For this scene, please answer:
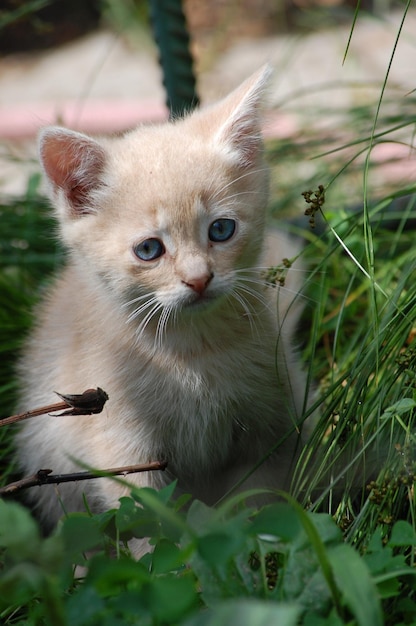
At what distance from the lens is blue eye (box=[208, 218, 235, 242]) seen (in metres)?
1.65

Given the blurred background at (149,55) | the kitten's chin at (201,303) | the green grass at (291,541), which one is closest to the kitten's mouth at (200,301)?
the kitten's chin at (201,303)

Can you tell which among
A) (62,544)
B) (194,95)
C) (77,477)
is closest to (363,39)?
(194,95)

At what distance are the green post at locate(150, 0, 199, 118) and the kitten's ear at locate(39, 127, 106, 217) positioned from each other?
1021 mm

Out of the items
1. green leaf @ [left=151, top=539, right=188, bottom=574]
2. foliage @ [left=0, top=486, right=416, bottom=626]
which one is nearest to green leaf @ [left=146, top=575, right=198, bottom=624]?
foliage @ [left=0, top=486, right=416, bottom=626]

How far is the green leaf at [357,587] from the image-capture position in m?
1.01

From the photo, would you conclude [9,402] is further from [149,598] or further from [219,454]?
[149,598]

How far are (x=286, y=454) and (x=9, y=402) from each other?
35.7 inches

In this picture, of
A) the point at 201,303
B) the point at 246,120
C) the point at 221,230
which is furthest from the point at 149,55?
the point at 201,303

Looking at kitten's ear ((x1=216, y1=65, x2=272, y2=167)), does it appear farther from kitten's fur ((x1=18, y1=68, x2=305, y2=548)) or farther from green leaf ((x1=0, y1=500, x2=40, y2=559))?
green leaf ((x1=0, y1=500, x2=40, y2=559))

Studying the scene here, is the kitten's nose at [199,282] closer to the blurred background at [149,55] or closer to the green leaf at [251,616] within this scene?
the green leaf at [251,616]

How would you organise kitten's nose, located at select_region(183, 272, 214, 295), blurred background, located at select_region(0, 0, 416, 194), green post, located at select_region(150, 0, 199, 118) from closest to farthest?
kitten's nose, located at select_region(183, 272, 214, 295) < green post, located at select_region(150, 0, 199, 118) < blurred background, located at select_region(0, 0, 416, 194)

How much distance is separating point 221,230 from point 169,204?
0.13 metres

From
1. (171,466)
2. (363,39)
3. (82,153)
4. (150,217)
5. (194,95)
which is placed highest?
(363,39)

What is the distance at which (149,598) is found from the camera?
0.99 metres
